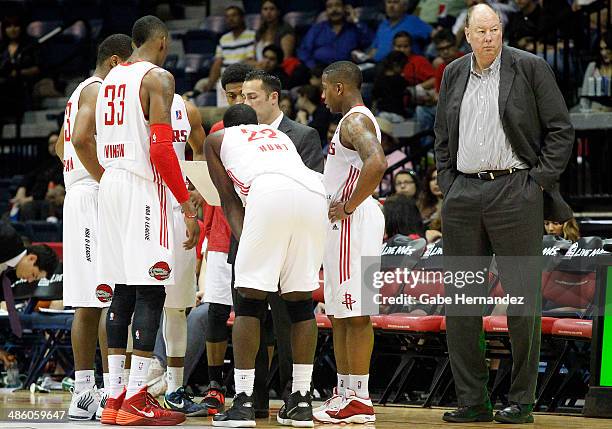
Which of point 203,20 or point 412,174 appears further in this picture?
point 203,20

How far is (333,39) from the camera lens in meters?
15.5

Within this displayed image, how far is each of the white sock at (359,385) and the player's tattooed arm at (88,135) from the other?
1.98 m

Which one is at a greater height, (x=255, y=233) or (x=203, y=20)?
(x=203, y=20)

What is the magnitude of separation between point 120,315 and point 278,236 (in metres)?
1.03

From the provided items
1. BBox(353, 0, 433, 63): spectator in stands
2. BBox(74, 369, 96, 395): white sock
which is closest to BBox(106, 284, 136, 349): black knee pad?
BBox(74, 369, 96, 395): white sock

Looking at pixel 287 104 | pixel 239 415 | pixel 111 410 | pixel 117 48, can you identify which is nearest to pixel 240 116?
pixel 117 48

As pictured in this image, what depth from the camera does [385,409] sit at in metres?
8.60

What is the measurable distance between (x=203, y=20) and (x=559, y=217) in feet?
39.3

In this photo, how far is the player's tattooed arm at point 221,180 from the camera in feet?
23.0

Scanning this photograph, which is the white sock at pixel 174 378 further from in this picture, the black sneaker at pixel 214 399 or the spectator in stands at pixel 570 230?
the spectator in stands at pixel 570 230

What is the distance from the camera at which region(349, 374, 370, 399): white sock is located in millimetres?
7268

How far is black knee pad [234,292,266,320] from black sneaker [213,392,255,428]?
1.47ft

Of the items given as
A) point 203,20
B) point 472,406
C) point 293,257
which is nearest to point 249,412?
point 293,257

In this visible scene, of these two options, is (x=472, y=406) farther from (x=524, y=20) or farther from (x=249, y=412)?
(x=524, y=20)
